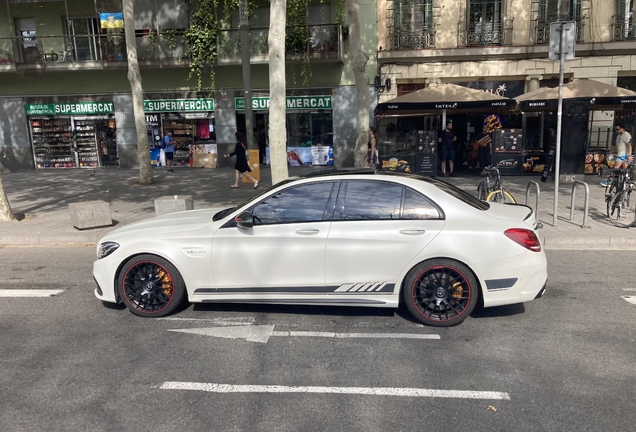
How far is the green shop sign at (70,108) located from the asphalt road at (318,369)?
1725 centimetres

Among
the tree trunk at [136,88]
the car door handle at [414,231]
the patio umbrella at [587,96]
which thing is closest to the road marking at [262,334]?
the car door handle at [414,231]

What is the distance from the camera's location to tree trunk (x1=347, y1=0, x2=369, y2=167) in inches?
510

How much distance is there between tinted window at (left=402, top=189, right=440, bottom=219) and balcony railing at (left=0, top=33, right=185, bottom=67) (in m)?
17.4

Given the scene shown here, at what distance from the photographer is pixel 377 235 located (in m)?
4.79

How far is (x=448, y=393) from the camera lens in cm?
365

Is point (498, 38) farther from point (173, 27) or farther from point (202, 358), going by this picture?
point (202, 358)

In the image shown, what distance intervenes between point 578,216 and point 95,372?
30.9 ft

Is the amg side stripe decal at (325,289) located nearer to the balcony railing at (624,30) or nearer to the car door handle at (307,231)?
the car door handle at (307,231)

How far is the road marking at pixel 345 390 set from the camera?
3.62 m

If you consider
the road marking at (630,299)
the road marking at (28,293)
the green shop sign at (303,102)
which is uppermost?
the green shop sign at (303,102)

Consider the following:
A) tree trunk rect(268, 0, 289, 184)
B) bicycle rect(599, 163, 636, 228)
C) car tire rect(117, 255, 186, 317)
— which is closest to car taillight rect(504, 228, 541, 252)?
car tire rect(117, 255, 186, 317)

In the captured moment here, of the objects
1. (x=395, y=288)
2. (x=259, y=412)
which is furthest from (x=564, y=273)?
(x=259, y=412)

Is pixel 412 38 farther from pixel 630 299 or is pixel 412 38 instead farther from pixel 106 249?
pixel 106 249

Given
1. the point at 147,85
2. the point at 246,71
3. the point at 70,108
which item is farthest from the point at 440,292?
the point at 70,108
